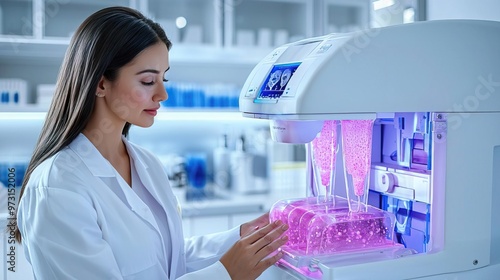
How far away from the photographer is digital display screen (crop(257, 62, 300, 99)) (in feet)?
3.32

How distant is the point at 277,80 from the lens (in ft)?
3.44

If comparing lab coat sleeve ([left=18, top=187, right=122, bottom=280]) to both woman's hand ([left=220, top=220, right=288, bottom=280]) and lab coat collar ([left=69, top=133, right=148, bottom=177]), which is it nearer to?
lab coat collar ([left=69, top=133, right=148, bottom=177])

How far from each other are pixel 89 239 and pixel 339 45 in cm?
64

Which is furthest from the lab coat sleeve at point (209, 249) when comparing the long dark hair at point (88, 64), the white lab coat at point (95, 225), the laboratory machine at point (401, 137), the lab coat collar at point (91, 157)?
the long dark hair at point (88, 64)

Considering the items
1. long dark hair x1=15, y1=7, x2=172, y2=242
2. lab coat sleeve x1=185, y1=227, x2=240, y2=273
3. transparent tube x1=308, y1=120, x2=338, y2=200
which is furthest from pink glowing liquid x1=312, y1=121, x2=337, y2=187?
long dark hair x1=15, y1=7, x2=172, y2=242

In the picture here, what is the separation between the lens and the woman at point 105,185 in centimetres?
102

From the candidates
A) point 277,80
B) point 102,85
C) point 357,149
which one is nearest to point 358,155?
point 357,149

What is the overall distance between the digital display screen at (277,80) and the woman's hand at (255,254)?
287mm

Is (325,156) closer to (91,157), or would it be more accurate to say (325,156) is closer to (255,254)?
(255,254)

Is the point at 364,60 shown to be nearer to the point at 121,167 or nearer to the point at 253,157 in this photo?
the point at 121,167

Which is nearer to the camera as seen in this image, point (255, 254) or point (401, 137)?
point (255, 254)

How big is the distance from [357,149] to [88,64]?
0.64m

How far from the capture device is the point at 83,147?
1.18 metres

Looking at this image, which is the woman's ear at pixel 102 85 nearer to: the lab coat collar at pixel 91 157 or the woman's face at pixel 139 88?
the woman's face at pixel 139 88
